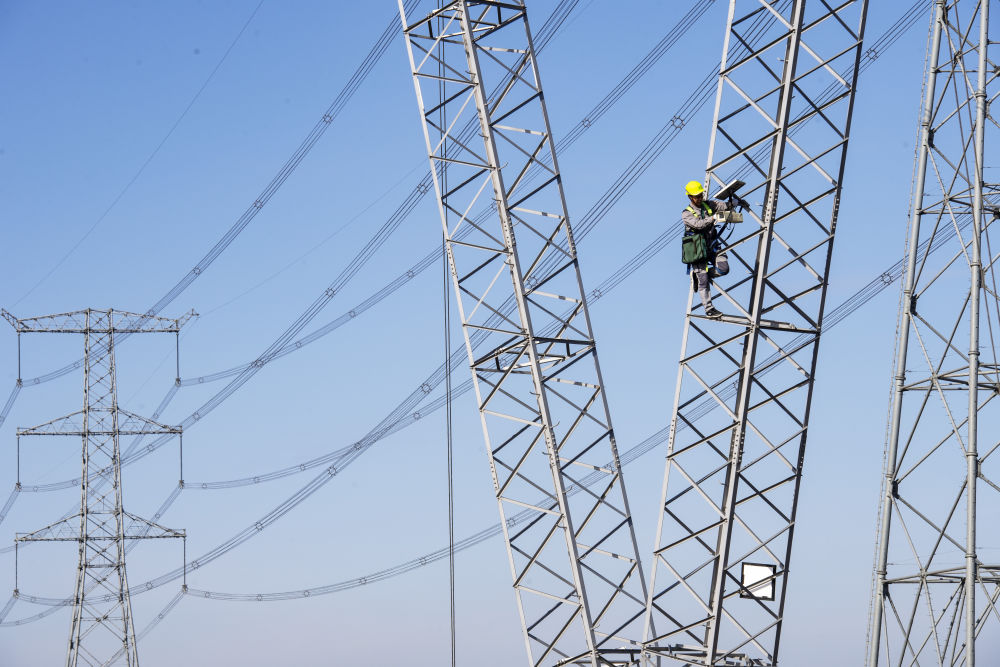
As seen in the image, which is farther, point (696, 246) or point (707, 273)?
point (707, 273)

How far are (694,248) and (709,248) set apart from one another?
221mm

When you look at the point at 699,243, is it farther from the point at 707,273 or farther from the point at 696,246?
the point at 707,273

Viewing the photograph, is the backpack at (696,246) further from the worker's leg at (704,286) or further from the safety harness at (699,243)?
the worker's leg at (704,286)

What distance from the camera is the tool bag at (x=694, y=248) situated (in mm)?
20031

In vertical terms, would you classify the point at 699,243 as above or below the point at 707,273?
above

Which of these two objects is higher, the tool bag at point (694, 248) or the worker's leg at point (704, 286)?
the tool bag at point (694, 248)

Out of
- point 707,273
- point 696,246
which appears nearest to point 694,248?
point 696,246

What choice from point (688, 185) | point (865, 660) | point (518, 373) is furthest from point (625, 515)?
point (688, 185)

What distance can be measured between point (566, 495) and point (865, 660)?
19.5 ft

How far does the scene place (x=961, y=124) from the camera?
23.7 m

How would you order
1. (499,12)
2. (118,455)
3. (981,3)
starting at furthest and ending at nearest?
(118,455)
(499,12)
(981,3)

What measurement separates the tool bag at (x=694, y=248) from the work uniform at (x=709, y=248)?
48mm

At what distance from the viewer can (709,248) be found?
20.1m

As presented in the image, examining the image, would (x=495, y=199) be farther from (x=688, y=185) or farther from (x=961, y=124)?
(x=961, y=124)
